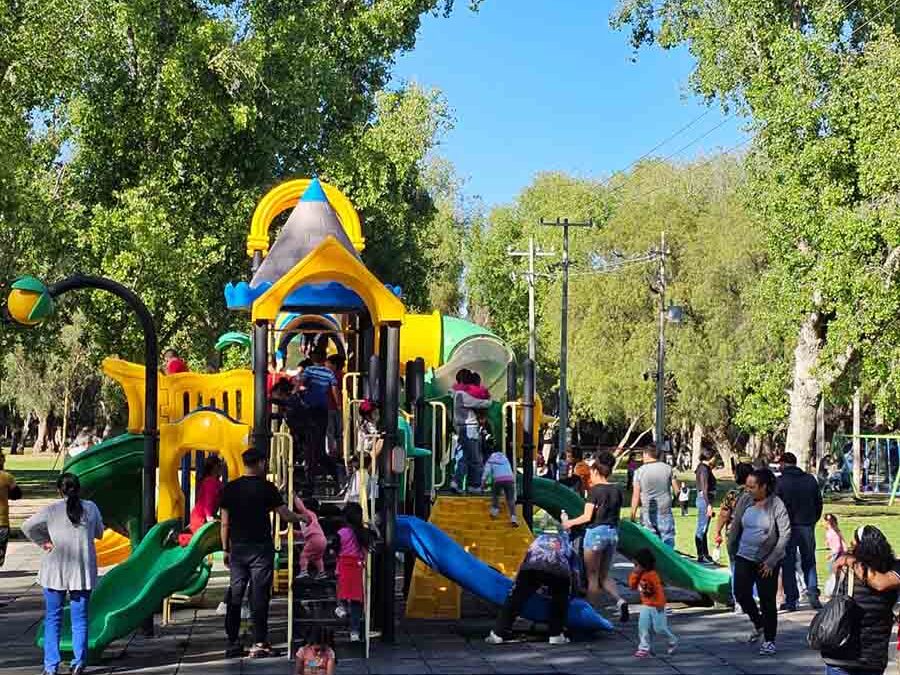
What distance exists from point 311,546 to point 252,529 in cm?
128

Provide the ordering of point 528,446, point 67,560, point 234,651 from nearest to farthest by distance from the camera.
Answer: point 67,560 < point 234,651 < point 528,446

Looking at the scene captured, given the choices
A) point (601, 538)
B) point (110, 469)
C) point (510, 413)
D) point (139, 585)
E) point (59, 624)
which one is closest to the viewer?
point (59, 624)

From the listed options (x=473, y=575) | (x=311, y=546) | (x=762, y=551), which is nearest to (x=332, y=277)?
(x=311, y=546)

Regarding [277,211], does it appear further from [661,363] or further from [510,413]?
[661,363]

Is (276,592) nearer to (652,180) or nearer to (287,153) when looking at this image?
(287,153)

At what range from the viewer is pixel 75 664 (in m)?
11.9

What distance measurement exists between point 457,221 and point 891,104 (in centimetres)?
4989

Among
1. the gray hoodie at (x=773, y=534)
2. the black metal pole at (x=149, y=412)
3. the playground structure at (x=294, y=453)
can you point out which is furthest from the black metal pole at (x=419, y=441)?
the gray hoodie at (x=773, y=534)

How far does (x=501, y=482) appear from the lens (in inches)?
672

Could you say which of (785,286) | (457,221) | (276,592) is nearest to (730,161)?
(457,221)

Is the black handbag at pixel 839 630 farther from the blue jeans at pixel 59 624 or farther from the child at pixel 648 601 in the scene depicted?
the blue jeans at pixel 59 624

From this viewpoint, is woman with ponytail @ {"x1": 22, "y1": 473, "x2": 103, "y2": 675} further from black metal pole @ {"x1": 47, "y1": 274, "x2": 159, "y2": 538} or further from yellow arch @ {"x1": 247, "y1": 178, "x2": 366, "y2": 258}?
yellow arch @ {"x1": 247, "y1": 178, "x2": 366, "y2": 258}

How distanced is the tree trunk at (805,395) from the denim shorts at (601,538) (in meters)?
21.3

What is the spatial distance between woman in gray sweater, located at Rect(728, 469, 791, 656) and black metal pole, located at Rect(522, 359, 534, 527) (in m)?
4.29
